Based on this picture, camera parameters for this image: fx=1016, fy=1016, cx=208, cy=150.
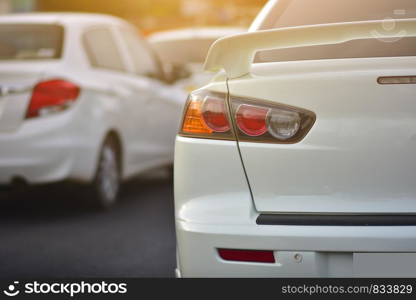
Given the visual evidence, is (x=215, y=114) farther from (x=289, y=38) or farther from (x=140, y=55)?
(x=140, y=55)

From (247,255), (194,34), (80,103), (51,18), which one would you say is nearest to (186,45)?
(194,34)

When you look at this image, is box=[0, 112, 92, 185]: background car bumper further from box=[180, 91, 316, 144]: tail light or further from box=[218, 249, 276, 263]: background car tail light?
box=[218, 249, 276, 263]: background car tail light

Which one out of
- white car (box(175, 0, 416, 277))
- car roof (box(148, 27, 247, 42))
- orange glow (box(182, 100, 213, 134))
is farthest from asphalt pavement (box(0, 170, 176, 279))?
car roof (box(148, 27, 247, 42))

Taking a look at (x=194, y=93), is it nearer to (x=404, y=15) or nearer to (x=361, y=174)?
(x=361, y=174)

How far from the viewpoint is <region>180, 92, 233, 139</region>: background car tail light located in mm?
3717

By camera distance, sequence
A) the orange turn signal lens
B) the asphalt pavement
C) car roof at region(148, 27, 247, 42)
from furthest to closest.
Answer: car roof at region(148, 27, 247, 42) < the asphalt pavement < the orange turn signal lens

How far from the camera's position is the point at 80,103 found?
24.3 ft

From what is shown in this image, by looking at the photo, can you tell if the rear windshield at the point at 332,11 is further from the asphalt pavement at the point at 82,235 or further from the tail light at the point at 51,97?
the tail light at the point at 51,97

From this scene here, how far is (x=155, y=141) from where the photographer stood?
916cm

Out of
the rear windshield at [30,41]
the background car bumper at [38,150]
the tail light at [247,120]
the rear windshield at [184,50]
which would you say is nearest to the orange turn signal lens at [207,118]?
the tail light at [247,120]

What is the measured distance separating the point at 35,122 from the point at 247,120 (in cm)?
376

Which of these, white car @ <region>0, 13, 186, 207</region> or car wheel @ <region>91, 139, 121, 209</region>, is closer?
white car @ <region>0, 13, 186, 207</region>

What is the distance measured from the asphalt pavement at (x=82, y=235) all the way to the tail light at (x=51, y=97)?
587mm

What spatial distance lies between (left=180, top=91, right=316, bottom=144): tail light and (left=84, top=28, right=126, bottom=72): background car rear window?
4.32 m
